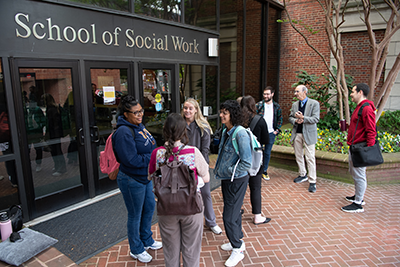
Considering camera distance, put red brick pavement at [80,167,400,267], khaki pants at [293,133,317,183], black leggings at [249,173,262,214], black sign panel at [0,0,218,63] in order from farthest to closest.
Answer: khaki pants at [293,133,317,183] < black leggings at [249,173,262,214] < black sign panel at [0,0,218,63] < red brick pavement at [80,167,400,267]

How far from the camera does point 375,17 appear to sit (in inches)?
351

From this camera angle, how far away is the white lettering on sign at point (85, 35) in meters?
3.92

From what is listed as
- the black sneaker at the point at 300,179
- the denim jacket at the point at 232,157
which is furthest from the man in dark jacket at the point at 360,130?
the denim jacket at the point at 232,157

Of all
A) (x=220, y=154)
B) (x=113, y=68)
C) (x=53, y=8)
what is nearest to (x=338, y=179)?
(x=220, y=154)

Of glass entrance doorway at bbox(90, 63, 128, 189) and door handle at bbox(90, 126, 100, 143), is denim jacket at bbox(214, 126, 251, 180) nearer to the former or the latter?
glass entrance doorway at bbox(90, 63, 128, 189)

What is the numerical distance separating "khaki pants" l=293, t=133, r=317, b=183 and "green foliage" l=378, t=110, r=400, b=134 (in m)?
4.39

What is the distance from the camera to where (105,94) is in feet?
16.6

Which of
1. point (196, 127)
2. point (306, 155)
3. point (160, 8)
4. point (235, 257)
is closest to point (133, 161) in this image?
point (196, 127)

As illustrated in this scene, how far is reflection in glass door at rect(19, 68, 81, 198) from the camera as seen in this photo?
13.7ft

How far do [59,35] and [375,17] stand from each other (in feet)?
30.2

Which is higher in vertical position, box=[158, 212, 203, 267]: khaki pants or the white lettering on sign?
the white lettering on sign

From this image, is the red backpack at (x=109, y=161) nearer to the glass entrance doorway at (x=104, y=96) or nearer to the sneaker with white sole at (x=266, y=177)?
the glass entrance doorway at (x=104, y=96)

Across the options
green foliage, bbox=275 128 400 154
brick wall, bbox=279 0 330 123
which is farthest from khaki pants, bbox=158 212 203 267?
brick wall, bbox=279 0 330 123

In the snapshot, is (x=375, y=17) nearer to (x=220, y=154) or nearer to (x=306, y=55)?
(x=306, y=55)
